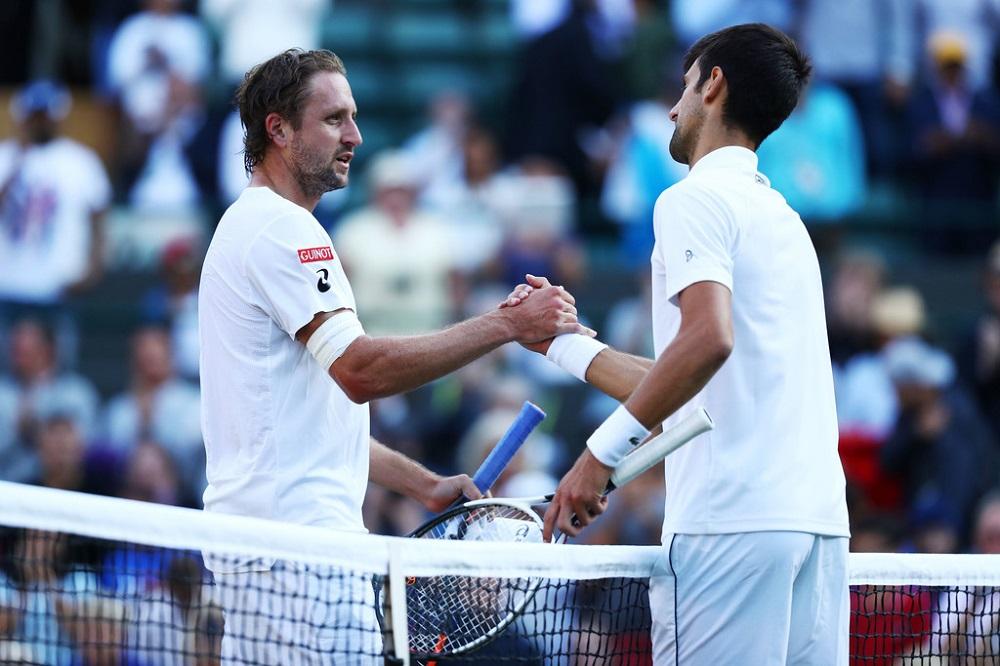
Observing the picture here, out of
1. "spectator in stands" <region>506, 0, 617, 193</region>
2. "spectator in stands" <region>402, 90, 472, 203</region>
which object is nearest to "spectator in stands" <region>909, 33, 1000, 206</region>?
"spectator in stands" <region>506, 0, 617, 193</region>

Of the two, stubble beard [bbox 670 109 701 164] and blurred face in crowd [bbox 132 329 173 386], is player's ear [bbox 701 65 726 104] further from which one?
blurred face in crowd [bbox 132 329 173 386]

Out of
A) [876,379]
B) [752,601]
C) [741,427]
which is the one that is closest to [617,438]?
[741,427]

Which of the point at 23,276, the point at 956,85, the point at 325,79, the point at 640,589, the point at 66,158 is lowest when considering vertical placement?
the point at 640,589

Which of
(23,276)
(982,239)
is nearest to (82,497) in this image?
(23,276)

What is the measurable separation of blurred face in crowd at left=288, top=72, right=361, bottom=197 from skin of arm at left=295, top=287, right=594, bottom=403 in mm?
514

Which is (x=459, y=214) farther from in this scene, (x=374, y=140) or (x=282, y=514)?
(x=282, y=514)

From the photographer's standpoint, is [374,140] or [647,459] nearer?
[647,459]

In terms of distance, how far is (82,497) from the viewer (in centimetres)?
419

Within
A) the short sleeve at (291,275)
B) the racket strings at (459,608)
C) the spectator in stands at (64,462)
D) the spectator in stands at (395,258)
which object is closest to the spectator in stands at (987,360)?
the spectator in stands at (395,258)

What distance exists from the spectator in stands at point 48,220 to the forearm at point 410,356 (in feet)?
22.9

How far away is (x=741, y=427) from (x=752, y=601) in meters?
0.46

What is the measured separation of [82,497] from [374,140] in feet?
32.4

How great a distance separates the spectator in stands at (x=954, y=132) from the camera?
499 inches

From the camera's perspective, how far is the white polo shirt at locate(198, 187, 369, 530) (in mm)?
4547
